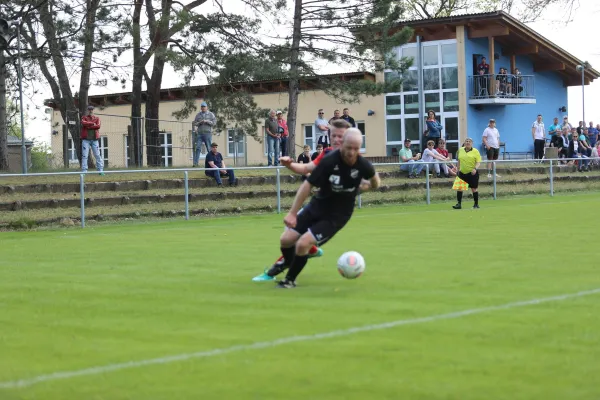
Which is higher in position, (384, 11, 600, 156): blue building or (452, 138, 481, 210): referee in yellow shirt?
(384, 11, 600, 156): blue building

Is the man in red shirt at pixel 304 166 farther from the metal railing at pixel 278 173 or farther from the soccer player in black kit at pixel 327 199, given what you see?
the metal railing at pixel 278 173

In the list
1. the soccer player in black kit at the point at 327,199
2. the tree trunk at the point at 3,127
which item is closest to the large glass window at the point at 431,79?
the tree trunk at the point at 3,127

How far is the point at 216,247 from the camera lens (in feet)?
51.5

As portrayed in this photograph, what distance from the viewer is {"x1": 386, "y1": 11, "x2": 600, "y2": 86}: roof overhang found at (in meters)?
48.5

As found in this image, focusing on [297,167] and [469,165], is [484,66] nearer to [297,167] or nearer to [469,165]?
[469,165]

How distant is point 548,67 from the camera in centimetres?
5488

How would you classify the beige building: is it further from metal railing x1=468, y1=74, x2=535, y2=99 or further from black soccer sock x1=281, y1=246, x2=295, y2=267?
black soccer sock x1=281, y1=246, x2=295, y2=267

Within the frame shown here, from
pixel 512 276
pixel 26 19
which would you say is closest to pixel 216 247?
pixel 512 276

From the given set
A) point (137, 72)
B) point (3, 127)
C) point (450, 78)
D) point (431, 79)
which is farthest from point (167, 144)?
point (450, 78)

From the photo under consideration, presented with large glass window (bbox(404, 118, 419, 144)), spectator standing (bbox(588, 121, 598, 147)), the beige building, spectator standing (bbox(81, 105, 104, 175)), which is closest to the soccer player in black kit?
spectator standing (bbox(81, 105, 104, 175))

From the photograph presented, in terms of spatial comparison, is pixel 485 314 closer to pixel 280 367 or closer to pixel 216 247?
pixel 280 367

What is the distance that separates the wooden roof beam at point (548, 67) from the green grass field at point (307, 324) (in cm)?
4086

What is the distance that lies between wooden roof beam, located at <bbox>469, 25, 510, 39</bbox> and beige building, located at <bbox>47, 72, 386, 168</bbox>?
5403mm

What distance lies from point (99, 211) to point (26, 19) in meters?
8.71
